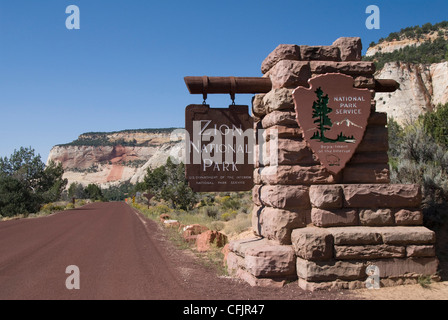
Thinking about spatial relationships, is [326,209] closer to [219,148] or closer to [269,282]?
[269,282]

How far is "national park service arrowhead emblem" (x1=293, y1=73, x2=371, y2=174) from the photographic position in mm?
5797

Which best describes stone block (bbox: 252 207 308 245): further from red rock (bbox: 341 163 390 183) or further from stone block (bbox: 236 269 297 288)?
red rock (bbox: 341 163 390 183)

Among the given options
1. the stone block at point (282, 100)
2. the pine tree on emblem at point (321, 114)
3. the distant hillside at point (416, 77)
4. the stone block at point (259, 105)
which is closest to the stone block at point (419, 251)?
the pine tree on emblem at point (321, 114)

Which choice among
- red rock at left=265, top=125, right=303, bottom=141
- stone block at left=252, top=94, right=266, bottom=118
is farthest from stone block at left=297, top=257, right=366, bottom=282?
stone block at left=252, top=94, right=266, bottom=118

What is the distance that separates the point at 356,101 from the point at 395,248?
2.31 m

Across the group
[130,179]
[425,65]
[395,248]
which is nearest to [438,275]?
[395,248]

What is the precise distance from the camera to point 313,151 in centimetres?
579

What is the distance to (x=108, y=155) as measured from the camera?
15550cm

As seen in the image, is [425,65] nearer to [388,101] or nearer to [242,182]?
[388,101]

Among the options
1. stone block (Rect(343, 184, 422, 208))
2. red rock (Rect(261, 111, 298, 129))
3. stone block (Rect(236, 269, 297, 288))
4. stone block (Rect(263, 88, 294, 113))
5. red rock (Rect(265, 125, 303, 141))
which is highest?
stone block (Rect(263, 88, 294, 113))

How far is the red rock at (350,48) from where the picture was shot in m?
6.23

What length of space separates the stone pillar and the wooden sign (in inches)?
13.1

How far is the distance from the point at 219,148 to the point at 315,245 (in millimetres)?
2215
